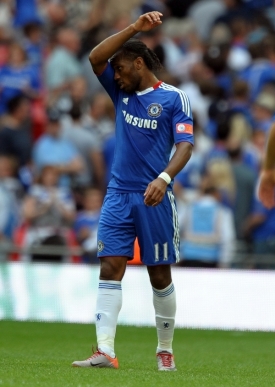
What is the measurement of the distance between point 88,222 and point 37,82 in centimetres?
406

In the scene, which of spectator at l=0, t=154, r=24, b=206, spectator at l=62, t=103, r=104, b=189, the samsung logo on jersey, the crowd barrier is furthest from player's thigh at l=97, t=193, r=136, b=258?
spectator at l=62, t=103, r=104, b=189

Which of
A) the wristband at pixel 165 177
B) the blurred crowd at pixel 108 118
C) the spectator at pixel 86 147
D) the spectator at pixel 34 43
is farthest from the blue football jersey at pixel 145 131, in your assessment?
the spectator at pixel 34 43

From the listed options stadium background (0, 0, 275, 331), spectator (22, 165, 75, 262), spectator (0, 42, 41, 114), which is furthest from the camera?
spectator (0, 42, 41, 114)

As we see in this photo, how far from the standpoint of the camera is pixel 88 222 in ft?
51.7

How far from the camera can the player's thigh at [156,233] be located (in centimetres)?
862

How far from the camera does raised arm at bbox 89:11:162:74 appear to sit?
27.5 ft

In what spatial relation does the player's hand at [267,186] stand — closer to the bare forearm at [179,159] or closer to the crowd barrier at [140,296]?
the bare forearm at [179,159]

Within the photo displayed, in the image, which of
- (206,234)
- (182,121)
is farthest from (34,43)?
(182,121)

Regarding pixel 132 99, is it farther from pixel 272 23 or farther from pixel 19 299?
pixel 272 23

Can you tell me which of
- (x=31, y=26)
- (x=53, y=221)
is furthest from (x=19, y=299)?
(x=31, y=26)

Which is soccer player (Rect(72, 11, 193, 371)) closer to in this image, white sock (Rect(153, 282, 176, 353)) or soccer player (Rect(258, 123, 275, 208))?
white sock (Rect(153, 282, 176, 353))

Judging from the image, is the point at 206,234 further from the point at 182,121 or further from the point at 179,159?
the point at 179,159

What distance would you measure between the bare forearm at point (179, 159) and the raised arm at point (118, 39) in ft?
2.85

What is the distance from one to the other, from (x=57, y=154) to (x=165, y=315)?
8.22 meters
